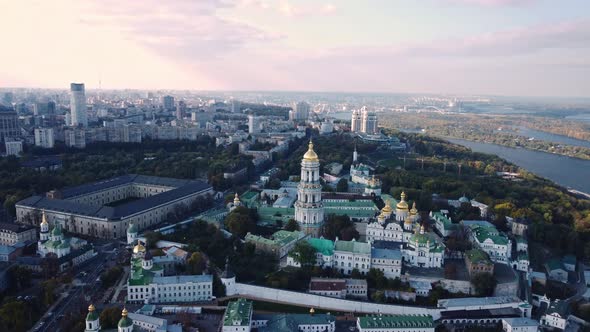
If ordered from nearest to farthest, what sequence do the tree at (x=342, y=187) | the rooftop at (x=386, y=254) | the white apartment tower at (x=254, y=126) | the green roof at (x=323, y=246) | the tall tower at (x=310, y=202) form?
1. the rooftop at (x=386, y=254)
2. the green roof at (x=323, y=246)
3. the tall tower at (x=310, y=202)
4. the tree at (x=342, y=187)
5. the white apartment tower at (x=254, y=126)

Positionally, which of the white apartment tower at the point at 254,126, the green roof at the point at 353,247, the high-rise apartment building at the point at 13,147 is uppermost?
the white apartment tower at the point at 254,126

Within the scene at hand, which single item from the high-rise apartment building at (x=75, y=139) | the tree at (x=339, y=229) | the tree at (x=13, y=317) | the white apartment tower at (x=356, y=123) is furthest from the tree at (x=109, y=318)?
the white apartment tower at (x=356, y=123)

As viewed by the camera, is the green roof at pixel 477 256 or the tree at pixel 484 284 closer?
the tree at pixel 484 284

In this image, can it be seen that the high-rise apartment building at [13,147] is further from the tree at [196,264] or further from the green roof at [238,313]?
the green roof at [238,313]

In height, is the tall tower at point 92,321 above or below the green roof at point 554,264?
above

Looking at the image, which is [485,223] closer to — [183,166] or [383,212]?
[383,212]

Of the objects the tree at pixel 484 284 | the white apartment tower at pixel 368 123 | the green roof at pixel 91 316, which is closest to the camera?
the green roof at pixel 91 316

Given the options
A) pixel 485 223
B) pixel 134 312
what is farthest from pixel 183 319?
pixel 485 223

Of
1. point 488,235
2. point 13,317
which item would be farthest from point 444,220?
point 13,317
